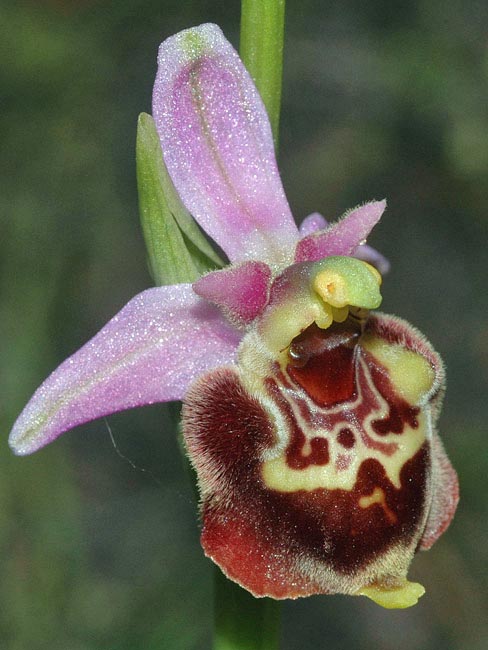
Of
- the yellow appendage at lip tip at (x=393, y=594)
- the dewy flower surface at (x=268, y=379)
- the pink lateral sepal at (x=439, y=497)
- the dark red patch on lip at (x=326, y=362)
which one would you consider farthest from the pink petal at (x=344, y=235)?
the yellow appendage at lip tip at (x=393, y=594)

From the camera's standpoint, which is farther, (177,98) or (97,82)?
(97,82)

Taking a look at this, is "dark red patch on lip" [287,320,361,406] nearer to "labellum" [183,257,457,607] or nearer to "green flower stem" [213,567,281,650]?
"labellum" [183,257,457,607]

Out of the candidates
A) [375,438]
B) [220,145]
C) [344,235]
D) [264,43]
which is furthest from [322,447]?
[264,43]

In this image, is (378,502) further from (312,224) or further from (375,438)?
(312,224)

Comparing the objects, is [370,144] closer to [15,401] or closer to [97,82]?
[97,82]

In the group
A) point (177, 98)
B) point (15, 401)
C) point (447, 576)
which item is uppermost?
point (177, 98)

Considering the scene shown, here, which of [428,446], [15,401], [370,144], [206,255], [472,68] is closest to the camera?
A: [428,446]

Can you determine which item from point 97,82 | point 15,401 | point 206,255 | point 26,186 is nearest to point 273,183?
point 206,255
